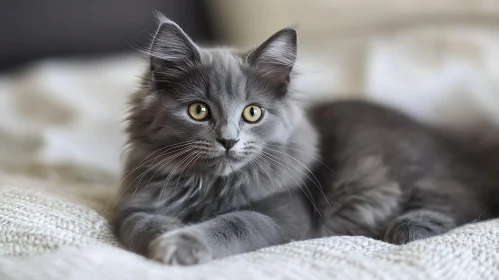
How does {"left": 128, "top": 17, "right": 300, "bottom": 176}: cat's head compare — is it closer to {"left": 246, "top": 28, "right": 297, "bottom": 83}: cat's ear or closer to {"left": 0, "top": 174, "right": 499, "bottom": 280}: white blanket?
{"left": 246, "top": 28, "right": 297, "bottom": 83}: cat's ear

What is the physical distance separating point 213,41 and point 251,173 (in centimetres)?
219

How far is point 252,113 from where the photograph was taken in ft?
5.37

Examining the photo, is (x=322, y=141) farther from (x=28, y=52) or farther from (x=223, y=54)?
(x=28, y=52)

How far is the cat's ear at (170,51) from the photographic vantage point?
1.59 metres

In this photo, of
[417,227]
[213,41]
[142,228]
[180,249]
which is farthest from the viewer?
[213,41]

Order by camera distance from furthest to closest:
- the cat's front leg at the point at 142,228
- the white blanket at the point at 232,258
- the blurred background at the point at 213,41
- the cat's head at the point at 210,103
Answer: the blurred background at the point at 213,41
the cat's head at the point at 210,103
the cat's front leg at the point at 142,228
the white blanket at the point at 232,258

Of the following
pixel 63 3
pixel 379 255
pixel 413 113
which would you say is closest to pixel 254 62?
pixel 379 255

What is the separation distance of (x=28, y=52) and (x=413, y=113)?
93.1 inches

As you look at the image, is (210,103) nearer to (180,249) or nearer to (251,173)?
(251,173)

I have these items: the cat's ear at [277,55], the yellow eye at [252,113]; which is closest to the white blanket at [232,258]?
the yellow eye at [252,113]

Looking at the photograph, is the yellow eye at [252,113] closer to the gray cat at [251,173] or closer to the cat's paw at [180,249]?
the gray cat at [251,173]

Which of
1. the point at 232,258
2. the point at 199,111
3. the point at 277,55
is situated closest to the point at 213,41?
the point at 277,55

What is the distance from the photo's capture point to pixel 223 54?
5.52 ft

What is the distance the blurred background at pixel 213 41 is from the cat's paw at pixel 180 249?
0.66m
